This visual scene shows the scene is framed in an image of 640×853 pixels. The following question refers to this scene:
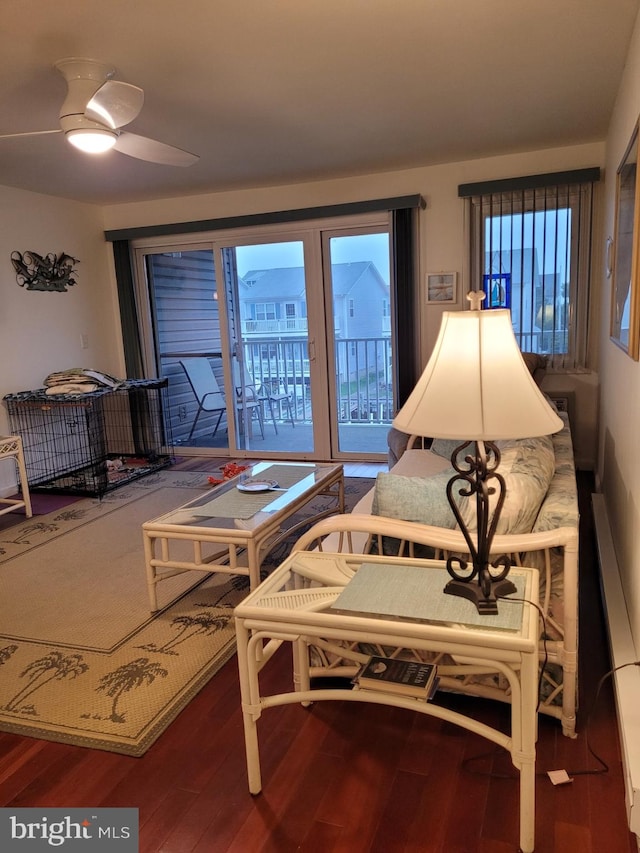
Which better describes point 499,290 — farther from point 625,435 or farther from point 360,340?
point 625,435

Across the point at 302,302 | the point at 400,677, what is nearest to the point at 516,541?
the point at 400,677

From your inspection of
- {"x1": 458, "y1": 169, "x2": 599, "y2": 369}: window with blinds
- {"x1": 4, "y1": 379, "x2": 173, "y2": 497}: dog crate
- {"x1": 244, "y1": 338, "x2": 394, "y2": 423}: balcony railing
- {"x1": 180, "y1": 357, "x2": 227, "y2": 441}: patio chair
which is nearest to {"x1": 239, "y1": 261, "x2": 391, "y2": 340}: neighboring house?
{"x1": 244, "y1": 338, "x2": 394, "y2": 423}: balcony railing

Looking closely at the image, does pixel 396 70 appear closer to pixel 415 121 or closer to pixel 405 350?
pixel 415 121

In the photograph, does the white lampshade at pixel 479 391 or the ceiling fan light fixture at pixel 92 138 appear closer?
the white lampshade at pixel 479 391

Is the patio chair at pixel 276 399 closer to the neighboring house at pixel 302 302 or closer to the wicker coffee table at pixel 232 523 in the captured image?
the neighboring house at pixel 302 302

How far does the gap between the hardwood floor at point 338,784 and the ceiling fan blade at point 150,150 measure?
2424 millimetres

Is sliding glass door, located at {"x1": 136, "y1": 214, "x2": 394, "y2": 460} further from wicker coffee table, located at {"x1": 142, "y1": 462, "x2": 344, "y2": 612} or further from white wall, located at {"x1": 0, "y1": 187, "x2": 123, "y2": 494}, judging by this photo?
wicker coffee table, located at {"x1": 142, "y1": 462, "x2": 344, "y2": 612}

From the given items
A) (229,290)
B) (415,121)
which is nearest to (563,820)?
(415,121)

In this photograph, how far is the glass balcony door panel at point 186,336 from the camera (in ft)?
18.9

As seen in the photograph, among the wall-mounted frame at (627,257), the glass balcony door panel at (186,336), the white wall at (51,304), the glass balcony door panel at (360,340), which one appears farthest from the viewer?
the glass balcony door panel at (186,336)

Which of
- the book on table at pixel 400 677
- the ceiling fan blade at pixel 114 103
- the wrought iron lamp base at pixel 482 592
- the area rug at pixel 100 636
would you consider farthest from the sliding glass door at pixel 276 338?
the wrought iron lamp base at pixel 482 592

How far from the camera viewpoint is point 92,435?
17.3 feet

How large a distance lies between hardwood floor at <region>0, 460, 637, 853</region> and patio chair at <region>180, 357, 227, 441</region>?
4.08 meters

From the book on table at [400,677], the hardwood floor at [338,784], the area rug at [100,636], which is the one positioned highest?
the book on table at [400,677]
